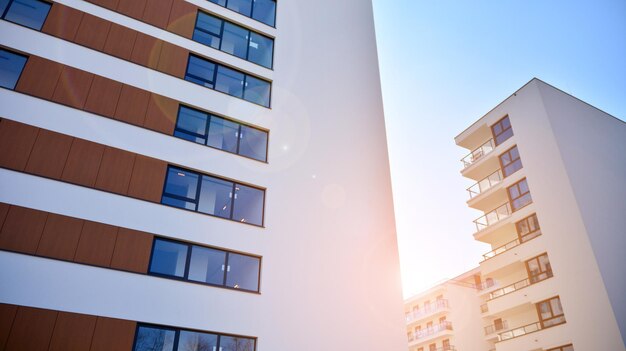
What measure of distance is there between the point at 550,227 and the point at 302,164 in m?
17.1

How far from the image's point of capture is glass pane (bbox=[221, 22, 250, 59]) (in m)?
18.2

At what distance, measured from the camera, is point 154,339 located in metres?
11.8

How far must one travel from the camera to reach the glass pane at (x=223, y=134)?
1587 centimetres

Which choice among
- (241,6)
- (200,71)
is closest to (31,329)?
(200,71)

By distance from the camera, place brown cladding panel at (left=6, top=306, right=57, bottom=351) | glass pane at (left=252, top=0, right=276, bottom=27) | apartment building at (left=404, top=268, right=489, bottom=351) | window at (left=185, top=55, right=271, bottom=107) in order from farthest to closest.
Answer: apartment building at (left=404, top=268, right=489, bottom=351)
glass pane at (left=252, top=0, right=276, bottom=27)
window at (left=185, top=55, right=271, bottom=107)
brown cladding panel at (left=6, top=306, right=57, bottom=351)

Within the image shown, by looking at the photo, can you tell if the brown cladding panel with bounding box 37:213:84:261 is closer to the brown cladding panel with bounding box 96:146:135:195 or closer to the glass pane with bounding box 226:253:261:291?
the brown cladding panel with bounding box 96:146:135:195

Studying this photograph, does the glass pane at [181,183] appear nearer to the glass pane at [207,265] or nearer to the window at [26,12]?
the glass pane at [207,265]

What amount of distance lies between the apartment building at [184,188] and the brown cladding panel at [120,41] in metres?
0.06

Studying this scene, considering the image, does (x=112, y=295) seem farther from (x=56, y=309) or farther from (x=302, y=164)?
(x=302, y=164)

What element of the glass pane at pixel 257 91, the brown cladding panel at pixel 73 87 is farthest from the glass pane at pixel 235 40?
the brown cladding panel at pixel 73 87

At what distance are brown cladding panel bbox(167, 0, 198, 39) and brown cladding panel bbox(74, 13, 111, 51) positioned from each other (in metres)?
2.35

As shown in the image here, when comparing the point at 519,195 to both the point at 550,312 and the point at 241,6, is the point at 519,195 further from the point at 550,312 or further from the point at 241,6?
the point at 241,6

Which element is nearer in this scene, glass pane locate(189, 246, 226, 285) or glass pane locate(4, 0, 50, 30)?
glass pane locate(189, 246, 226, 285)

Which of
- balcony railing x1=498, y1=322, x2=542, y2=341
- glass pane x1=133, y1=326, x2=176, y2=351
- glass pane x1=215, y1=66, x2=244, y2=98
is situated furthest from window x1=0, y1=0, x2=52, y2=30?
balcony railing x1=498, y1=322, x2=542, y2=341
